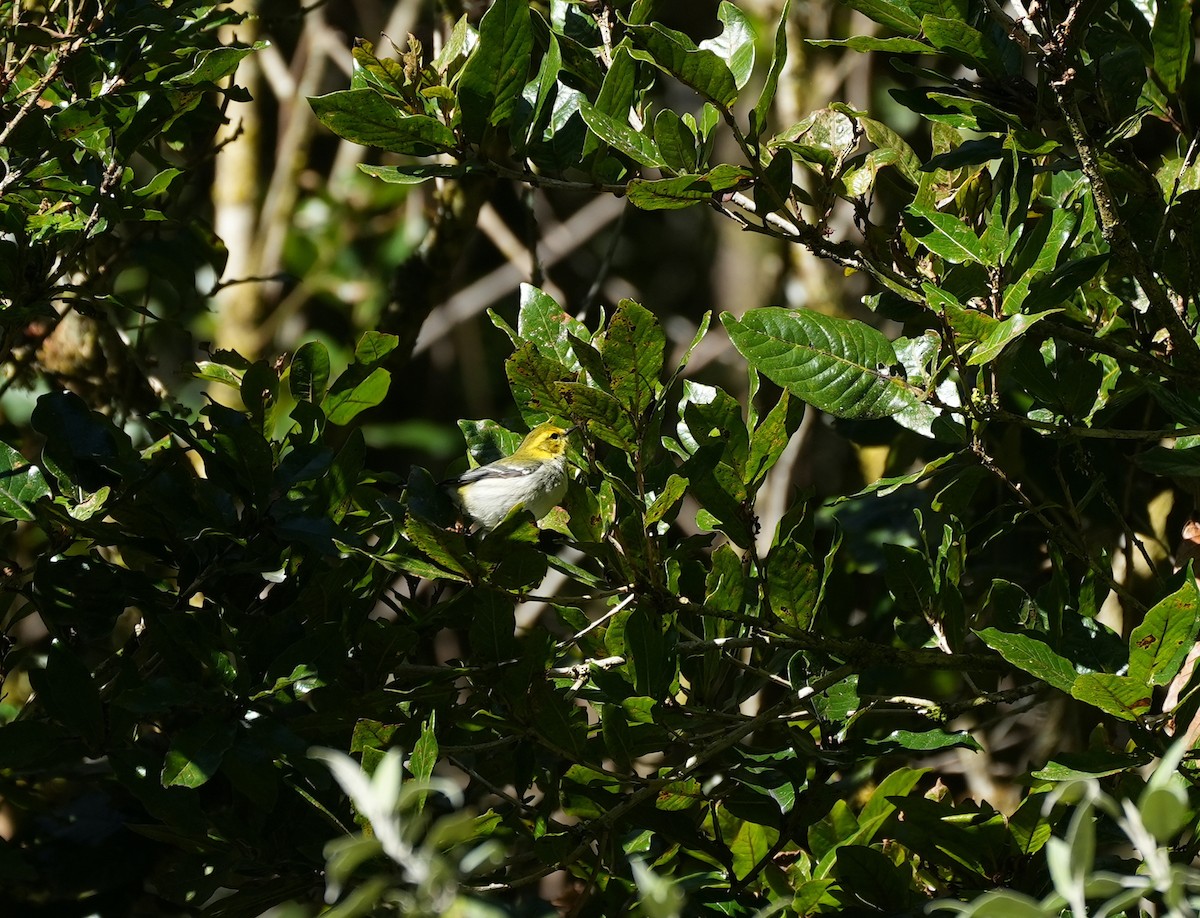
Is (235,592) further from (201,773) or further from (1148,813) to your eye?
(1148,813)

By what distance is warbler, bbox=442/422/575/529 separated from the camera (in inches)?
117

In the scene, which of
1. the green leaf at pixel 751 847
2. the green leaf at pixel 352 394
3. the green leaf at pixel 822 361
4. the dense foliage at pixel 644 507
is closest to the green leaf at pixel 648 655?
the dense foliage at pixel 644 507

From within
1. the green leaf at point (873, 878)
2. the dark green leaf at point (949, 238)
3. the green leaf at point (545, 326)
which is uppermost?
the dark green leaf at point (949, 238)

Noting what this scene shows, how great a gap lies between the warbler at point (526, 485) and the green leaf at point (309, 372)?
1.00 meters

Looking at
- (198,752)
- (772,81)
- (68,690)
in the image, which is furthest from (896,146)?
(68,690)

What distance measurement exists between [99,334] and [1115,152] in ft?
7.18

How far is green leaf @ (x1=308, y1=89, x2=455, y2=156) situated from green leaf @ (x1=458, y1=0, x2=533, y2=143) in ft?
0.16

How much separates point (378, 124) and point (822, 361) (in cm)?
62

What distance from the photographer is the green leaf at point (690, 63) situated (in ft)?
4.54

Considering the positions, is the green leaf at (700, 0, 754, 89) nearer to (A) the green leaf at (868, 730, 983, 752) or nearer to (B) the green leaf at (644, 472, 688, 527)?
(B) the green leaf at (644, 472, 688, 527)

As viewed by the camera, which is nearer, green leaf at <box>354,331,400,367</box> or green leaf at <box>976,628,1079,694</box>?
green leaf at <box>976,628,1079,694</box>

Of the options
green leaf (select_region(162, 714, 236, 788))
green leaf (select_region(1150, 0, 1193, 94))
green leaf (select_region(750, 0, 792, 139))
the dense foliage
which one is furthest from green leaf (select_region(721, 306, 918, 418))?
green leaf (select_region(162, 714, 236, 788))

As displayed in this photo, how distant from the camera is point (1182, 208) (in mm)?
1559

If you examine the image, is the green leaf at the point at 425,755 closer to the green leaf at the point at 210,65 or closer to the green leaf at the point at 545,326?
the green leaf at the point at 545,326
